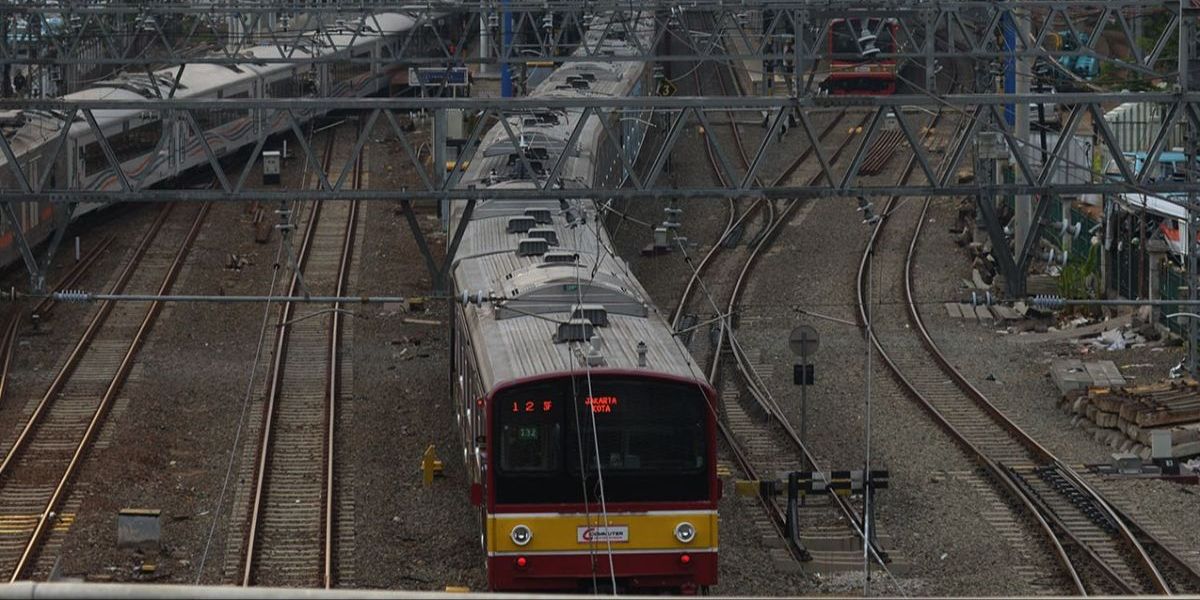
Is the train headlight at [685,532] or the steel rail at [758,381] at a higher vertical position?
the train headlight at [685,532]

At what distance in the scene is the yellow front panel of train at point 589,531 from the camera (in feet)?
34.9

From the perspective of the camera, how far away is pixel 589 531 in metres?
10.7

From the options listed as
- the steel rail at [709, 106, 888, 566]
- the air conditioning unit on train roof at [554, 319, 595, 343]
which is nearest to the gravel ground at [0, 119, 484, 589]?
the air conditioning unit on train roof at [554, 319, 595, 343]

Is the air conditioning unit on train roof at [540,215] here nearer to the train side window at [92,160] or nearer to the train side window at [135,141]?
the train side window at [92,160]

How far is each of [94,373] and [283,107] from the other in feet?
20.8

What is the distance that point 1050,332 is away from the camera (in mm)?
21234

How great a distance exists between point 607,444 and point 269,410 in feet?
23.1

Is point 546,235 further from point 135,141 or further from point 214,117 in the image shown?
point 214,117

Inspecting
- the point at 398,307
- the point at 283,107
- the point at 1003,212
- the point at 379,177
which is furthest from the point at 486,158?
the point at 379,177

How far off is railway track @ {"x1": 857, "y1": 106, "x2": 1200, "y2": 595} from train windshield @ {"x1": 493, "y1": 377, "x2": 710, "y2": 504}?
1.84 meters

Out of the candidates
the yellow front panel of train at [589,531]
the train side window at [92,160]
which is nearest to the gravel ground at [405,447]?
the yellow front panel of train at [589,531]

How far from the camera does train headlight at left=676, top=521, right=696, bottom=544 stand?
10.7 meters

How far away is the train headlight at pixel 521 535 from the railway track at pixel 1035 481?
2739 millimetres

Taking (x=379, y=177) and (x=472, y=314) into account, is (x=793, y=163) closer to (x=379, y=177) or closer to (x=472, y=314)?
(x=379, y=177)
